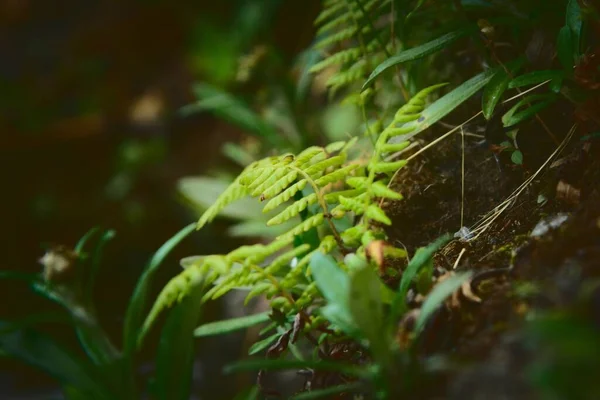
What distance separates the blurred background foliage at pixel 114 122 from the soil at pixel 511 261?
1.66 m

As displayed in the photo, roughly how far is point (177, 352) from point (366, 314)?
0.46 m

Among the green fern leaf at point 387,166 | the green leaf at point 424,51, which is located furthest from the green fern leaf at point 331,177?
the green leaf at point 424,51

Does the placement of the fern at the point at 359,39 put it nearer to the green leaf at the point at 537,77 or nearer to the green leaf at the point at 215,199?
the green leaf at the point at 537,77

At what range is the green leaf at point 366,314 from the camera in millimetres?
834

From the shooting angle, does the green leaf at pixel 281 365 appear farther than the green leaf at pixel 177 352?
No

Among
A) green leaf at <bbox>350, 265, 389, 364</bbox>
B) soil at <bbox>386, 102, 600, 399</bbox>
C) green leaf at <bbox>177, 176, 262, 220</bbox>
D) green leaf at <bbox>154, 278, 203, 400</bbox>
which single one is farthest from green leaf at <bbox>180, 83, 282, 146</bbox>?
green leaf at <bbox>350, 265, 389, 364</bbox>

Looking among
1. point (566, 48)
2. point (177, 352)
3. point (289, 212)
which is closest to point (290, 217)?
point (289, 212)

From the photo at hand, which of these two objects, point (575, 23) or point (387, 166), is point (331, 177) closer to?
point (387, 166)

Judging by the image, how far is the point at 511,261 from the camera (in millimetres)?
1021

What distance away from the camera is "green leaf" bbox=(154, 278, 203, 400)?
1.06 meters

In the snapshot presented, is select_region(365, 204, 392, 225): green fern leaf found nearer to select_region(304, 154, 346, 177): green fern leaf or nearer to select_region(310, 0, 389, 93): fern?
select_region(304, 154, 346, 177): green fern leaf

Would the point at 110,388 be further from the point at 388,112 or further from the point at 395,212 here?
the point at 388,112

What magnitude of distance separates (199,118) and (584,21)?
141 inches

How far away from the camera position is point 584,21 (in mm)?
1165
